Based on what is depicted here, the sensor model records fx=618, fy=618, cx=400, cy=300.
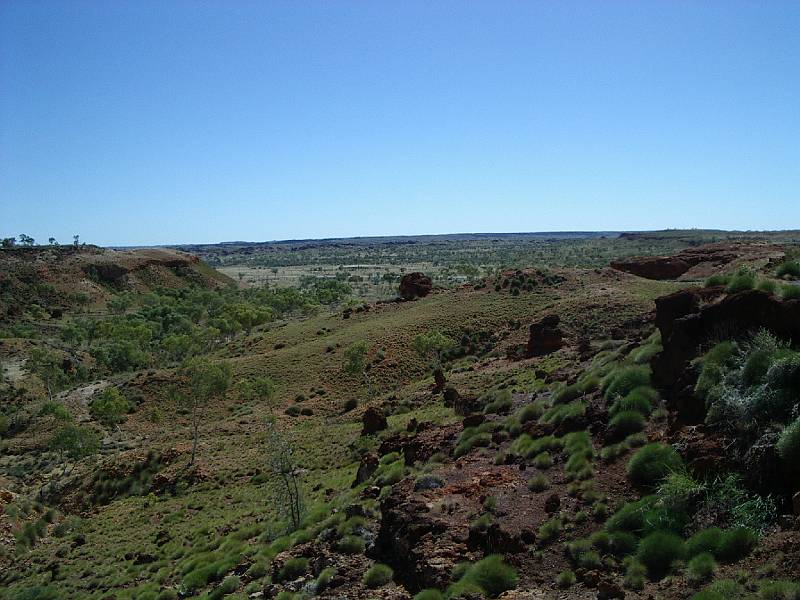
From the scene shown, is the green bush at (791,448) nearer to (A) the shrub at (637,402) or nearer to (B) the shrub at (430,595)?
(A) the shrub at (637,402)

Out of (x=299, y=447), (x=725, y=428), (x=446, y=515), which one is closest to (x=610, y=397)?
(x=725, y=428)

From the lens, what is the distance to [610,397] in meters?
14.8

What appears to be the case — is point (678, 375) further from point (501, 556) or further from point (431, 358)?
point (431, 358)

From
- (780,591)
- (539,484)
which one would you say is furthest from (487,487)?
(780,591)

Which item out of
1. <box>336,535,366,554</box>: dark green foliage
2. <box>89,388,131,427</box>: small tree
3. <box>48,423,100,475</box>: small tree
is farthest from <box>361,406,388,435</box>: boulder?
<box>89,388,131,427</box>: small tree

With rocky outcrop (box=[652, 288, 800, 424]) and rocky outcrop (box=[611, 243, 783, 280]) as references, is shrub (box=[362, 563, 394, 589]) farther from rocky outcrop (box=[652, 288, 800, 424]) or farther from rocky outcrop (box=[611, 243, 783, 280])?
rocky outcrop (box=[611, 243, 783, 280])

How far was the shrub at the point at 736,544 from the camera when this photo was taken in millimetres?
8391

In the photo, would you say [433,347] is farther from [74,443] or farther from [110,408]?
[74,443]

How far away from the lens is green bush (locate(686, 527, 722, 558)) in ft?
28.7

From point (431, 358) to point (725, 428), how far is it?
38.3 metres

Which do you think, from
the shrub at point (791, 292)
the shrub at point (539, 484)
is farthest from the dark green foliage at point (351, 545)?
the shrub at point (791, 292)

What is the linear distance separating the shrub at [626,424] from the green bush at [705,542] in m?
3.83

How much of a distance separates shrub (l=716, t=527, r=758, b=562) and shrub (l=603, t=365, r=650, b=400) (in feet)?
18.9

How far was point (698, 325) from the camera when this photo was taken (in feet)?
44.5
